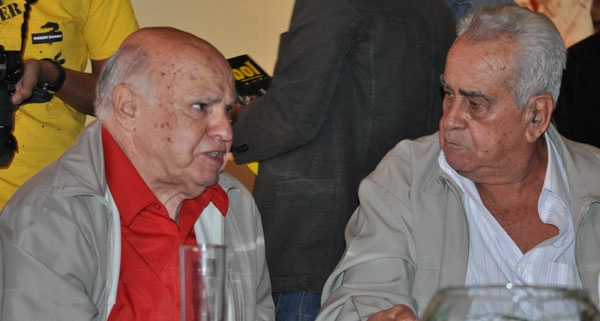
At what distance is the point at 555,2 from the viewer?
4453mm

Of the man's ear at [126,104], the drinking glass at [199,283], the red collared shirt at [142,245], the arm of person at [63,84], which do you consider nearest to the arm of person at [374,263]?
the red collared shirt at [142,245]

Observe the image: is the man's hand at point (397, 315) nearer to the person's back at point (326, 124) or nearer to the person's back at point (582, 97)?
the person's back at point (326, 124)

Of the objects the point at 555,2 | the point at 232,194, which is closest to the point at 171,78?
the point at 232,194

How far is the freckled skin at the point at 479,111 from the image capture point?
Result: 2.26 metres

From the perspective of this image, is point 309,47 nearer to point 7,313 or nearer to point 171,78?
point 171,78

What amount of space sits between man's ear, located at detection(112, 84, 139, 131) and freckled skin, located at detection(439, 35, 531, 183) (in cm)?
74

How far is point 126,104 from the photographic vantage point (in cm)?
215

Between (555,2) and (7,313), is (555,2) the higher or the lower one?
the lower one

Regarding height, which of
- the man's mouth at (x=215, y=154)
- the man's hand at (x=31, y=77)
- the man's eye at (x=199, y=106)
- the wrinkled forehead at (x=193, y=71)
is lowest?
the man's mouth at (x=215, y=154)

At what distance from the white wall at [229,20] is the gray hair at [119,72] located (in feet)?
6.22

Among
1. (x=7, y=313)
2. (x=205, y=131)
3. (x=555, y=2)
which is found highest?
(x=205, y=131)

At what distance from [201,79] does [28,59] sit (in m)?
0.61

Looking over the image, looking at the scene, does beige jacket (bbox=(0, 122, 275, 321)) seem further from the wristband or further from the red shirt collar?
the wristband

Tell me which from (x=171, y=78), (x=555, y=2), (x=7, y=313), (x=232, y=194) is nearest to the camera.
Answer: (x=7, y=313)
